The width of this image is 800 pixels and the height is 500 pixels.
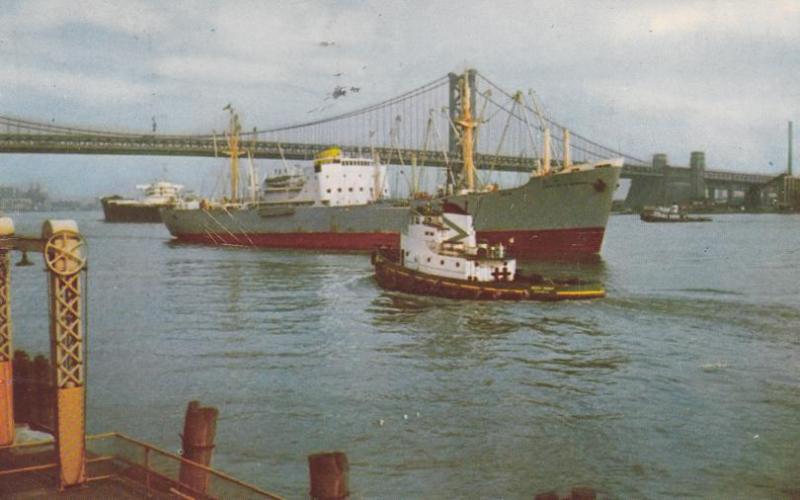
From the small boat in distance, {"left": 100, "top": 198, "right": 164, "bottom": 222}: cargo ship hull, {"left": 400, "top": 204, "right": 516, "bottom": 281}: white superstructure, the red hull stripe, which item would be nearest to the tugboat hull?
{"left": 400, "top": 204, "right": 516, "bottom": 281}: white superstructure

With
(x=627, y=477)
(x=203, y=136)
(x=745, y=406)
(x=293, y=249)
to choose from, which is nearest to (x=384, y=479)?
(x=627, y=477)

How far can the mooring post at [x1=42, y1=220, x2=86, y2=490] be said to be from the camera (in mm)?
10070

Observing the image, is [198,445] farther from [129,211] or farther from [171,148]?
[129,211]

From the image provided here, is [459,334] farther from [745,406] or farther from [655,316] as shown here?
[745,406]

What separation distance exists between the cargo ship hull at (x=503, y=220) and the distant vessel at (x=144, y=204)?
97.0 metres

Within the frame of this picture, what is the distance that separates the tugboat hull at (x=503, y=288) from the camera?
116 ft

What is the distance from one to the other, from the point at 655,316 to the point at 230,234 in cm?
5851

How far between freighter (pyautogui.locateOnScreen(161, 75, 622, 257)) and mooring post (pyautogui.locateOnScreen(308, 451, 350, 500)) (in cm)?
4545

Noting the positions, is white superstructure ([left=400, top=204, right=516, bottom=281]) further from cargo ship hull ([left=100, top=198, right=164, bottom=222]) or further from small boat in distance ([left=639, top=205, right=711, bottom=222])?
cargo ship hull ([left=100, top=198, right=164, bottom=222])

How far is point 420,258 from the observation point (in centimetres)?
3972

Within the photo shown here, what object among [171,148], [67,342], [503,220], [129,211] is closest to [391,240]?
[503,220]

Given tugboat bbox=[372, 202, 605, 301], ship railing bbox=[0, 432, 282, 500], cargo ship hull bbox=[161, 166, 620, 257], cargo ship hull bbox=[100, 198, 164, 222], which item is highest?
cargo ship hull bbox=[100, 198, 164, 222]

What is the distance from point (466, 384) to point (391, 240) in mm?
47060

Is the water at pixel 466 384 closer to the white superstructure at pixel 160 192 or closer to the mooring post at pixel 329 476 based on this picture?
the mooring post at pixel 329 476
